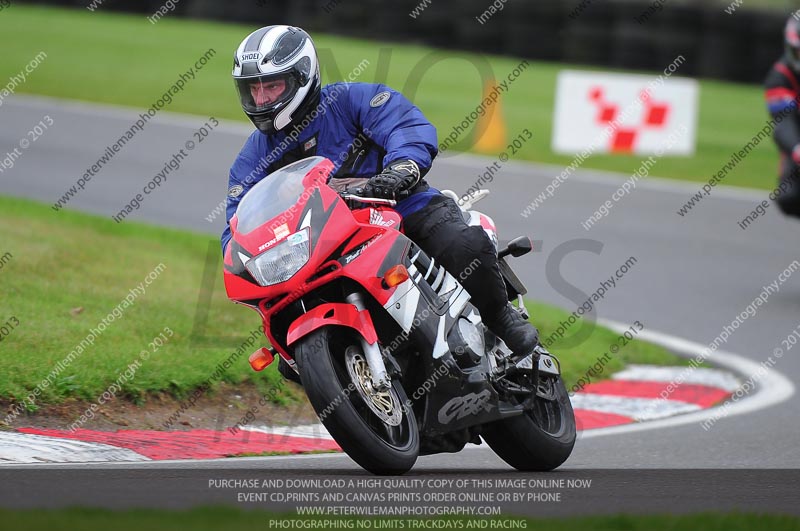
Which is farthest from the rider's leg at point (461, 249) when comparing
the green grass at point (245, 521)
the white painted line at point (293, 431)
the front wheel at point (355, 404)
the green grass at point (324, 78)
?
the green grass at point (324, 78)

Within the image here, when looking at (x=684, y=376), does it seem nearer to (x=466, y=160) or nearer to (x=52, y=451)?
(x=52, y=451)

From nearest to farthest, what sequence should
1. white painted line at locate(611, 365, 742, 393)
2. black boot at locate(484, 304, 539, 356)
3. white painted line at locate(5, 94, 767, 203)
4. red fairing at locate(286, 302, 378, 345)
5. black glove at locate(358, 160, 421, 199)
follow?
red fairing at locate(286, 302, 378, 345) < black glove at locate(358, 160, 421, 199) < black boot at locate(484, 304, 539, 356) < white painted line at locate(611, 365, 742, 393) < white painted line at locate(5, 94, 767, 203)

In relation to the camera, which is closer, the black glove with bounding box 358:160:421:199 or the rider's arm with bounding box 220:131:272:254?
the black glove with bounding box 358:160:421:199

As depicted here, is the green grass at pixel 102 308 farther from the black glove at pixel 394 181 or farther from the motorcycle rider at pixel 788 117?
the motorcycle rider at pixel 788 117

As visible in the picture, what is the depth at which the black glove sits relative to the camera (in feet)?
18.5

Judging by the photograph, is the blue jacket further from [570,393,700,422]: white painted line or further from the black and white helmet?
[570,393,700,422]: white painted line

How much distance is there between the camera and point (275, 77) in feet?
19.5

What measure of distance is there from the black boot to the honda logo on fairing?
44 centimetres

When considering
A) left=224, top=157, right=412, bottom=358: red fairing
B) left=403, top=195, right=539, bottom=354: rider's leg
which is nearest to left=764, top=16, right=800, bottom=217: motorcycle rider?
left=403, top=195, right=539, bottom=354: rider's leg

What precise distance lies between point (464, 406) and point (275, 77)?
5.44ft

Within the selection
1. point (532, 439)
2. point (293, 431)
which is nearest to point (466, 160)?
point (293, 431)

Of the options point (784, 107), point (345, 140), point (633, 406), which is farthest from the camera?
point (784, 107)

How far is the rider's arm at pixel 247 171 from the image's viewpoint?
616 centimetres

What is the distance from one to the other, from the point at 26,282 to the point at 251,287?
3734mm
